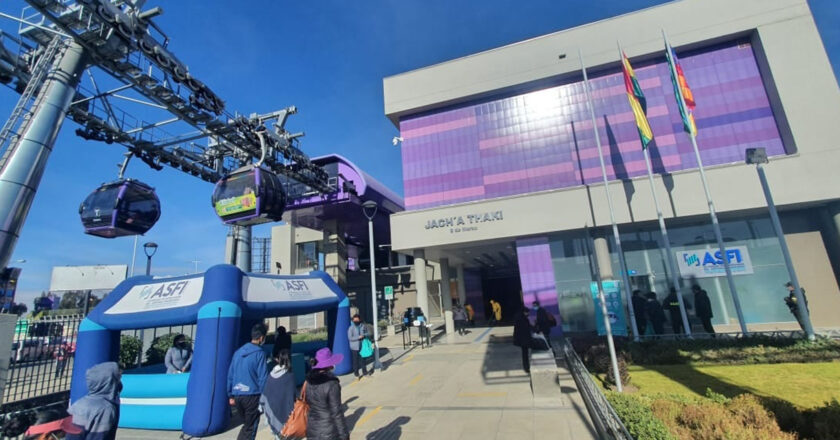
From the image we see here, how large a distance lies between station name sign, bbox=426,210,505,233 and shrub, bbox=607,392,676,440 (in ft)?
45.5

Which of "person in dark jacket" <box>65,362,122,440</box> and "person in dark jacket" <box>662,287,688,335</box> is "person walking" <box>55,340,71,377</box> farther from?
"person in dark jacket" <box>662,287,688,335</box>

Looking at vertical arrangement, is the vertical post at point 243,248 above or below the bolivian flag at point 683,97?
below

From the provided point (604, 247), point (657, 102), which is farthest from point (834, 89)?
point (604, 247)

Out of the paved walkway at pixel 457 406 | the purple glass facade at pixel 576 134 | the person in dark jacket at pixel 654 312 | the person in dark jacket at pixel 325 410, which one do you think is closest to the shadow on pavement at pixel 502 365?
the paved walkway at pixel 457 406

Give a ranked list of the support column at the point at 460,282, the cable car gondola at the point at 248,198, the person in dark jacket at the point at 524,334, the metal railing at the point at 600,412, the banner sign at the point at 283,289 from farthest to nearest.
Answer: the support column at the point at 460,282, the cable car gondola at the point at 248,198, the person in dark jacket at the point at 524,334, the banner sign at the point at 283,289, the metal railing at the point at 600,412

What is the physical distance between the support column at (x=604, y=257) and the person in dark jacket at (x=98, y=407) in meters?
18.6

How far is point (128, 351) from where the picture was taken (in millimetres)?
13945

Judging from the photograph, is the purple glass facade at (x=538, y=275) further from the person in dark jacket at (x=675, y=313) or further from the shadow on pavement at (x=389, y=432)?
the shadow on pavement at (x=389, y=432)

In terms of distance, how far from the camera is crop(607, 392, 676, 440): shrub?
4.31 meters

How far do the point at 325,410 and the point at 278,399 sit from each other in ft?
4.63

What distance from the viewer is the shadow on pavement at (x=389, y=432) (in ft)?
20.2

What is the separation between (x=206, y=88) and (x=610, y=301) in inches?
734

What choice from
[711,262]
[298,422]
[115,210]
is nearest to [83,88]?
[115,210]

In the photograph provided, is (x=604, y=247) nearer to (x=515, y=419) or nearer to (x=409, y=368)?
(x=409, y=368)
